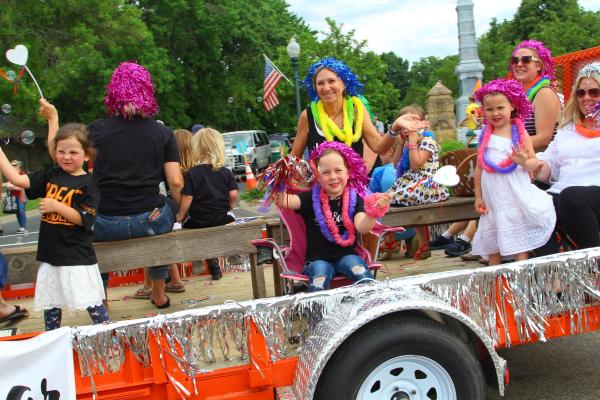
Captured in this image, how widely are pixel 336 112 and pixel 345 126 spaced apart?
13 cm

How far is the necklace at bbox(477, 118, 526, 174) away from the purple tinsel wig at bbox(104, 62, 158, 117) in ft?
6.58

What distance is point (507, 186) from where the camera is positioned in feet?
11.9

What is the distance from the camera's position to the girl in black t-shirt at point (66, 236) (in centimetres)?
315

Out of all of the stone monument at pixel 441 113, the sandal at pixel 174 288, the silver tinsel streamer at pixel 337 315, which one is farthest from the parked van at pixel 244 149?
the silver tinsel streamer at pixel 337 315

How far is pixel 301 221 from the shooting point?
3.56 metres

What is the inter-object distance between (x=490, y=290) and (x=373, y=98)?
28.4 metres

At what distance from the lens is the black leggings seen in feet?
11.1

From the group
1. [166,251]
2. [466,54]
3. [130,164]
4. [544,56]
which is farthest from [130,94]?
[466,54]

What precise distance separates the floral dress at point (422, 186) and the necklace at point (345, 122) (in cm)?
55

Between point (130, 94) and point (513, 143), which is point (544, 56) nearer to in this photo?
point (513, 143)

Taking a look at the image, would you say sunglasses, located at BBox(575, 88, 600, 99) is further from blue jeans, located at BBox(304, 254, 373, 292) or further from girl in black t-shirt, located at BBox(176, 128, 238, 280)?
girl in black t-shirt, located at BBox(176, 128, 238, 280)

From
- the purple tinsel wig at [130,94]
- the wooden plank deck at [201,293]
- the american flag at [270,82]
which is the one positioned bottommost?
the wooden plank deck at [201,293]

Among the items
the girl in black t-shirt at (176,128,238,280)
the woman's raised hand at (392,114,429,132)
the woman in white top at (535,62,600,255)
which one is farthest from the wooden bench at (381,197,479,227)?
the girl in black t-shirt at (176,128,238,280)

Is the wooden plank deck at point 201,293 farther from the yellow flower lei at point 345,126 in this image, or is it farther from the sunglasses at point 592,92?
the sunglasses at point 592,92
